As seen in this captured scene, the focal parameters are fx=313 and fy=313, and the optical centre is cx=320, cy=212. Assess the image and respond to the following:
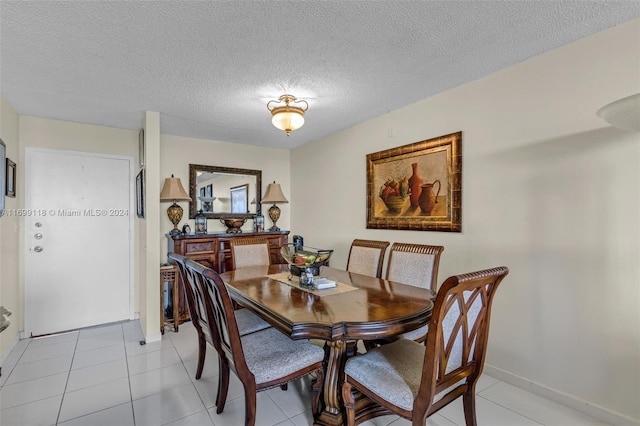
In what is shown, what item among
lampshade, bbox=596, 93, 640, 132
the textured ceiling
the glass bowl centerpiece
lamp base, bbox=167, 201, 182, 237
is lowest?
the glass bowl centerpiece

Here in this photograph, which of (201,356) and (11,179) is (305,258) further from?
(11,179)

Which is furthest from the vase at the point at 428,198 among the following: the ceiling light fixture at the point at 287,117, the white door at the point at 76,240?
the white door at the point at 76,240

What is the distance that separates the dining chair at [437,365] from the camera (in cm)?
129

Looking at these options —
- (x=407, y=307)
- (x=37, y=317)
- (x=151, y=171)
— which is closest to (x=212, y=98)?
(x=151, y=171)

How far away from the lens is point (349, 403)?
5.27 feet

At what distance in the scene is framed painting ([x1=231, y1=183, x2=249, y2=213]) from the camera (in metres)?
4.55

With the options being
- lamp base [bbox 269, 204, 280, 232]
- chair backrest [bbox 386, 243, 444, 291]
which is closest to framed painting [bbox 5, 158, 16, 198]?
lamp base [bbox 269, 204, 280, 232]

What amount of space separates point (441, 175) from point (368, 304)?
1549 millimetres

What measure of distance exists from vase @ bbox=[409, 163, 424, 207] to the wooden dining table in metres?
1.03

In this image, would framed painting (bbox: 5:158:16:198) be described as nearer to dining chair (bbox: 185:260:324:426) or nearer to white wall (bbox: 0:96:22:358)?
white wall (bbox: 0:96:22:358)

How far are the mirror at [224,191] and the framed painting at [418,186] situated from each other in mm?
1952

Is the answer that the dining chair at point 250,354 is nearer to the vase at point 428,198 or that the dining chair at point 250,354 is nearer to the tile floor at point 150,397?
the tile floor at point 150,397

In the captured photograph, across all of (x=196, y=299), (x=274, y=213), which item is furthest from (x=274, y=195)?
(x=196, y=299)

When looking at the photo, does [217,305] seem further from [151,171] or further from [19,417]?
[151,171]
